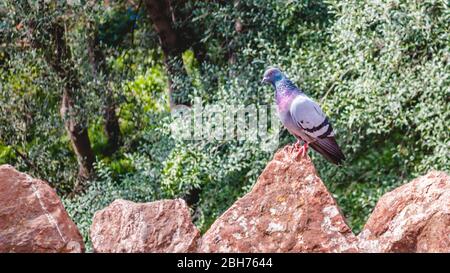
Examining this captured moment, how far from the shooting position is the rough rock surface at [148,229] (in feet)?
17.0

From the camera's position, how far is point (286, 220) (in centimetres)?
513

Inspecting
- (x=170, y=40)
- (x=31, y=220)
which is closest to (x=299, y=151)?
(x=31, y=220)

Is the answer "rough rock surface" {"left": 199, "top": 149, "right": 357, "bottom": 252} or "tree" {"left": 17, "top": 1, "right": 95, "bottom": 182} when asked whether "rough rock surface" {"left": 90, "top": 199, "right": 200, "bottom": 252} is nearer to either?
"rough rock surface" {"left": 199, "top": 149, "right": 357, "bottom": 252}

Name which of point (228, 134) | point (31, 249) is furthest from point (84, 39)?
point (31, 249)

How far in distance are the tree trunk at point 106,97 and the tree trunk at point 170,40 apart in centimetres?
60

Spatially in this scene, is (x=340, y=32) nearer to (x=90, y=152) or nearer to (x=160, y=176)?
(x=160, y=176)

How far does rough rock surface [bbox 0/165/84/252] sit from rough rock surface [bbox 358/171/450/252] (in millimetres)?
1682

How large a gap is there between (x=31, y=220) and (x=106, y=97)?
4028 millimetres

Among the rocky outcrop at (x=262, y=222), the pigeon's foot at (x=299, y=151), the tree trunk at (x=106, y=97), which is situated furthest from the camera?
the tree trunk at (x=106, y=97)

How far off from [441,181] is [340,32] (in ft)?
12.1

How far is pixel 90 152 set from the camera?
32.0 ft

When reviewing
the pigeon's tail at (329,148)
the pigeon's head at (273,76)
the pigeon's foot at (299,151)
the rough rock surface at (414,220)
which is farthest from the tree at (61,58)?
the rough rock surface at (414,220)

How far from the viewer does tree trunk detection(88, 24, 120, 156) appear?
30.5 feet

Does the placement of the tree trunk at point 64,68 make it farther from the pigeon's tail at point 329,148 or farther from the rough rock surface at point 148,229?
the rough rock surface at point 148,229
